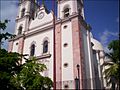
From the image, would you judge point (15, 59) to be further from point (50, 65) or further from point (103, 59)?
point (103, 59)

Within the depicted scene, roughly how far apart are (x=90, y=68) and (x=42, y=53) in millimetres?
7626

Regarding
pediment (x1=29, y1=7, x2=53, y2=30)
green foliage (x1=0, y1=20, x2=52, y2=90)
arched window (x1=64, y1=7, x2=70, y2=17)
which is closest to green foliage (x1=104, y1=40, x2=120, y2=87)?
green foliage (x1=0, y1=20, x2=52, y2=90)

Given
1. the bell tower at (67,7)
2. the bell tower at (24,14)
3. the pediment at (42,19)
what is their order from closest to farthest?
the bell tower at (67,7) < the pediment at (42,19) < the bell tower at (24,14)

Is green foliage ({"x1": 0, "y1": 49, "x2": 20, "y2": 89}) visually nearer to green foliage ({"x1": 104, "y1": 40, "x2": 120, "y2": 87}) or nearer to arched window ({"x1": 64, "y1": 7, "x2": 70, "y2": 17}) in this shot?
green foliage ({"x1": 104, "y1": 40, "x2": 120, "y2": 87})

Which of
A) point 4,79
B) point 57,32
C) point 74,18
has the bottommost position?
point 4,79

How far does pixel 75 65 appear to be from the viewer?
2445cm

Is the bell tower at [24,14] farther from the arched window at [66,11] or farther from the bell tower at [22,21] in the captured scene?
the arched window at [66,11]

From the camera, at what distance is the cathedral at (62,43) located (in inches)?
963

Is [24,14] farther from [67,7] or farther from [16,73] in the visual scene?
[16,73]

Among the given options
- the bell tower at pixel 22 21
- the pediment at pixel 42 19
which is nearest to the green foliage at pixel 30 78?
the bell tower at pixel 22 21

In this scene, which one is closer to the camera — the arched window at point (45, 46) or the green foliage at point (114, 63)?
the green foliage at point (114, 63)

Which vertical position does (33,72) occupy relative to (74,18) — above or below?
below

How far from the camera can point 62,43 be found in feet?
89.9

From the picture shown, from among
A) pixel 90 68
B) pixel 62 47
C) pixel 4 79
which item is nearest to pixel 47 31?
pixel 62 47
